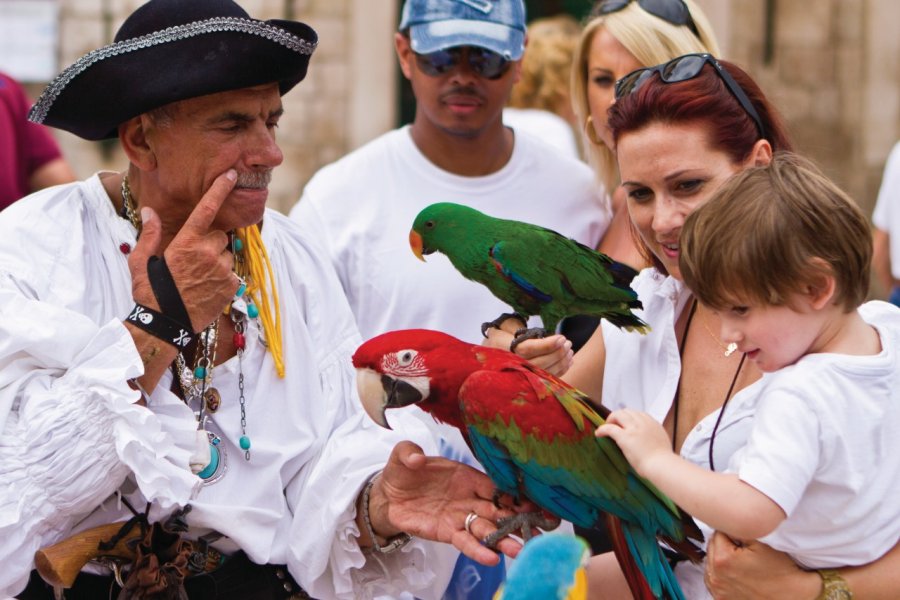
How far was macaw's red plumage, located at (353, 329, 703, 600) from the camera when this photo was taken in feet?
8.43

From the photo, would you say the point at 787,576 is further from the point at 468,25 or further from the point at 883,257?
the point at 883,257

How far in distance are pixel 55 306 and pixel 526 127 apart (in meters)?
3.65

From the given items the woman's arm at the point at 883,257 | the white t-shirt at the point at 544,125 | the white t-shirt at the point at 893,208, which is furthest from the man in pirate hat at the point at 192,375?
the woman's arm at the point at 883,257

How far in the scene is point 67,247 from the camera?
9.84 ft

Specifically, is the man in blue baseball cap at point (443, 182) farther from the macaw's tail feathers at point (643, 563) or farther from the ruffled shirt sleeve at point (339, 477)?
the macaw's tail feathers at point (643, 563)

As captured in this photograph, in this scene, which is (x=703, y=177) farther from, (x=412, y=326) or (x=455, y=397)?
(x=412, y=326)

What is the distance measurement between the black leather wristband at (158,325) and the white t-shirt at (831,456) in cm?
128

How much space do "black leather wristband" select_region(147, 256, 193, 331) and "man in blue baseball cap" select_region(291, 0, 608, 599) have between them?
1326mm

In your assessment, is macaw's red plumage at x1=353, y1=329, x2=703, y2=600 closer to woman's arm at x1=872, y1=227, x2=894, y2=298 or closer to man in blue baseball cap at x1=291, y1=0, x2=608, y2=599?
man in blue baseball cap at x1=291, y1=0, x2=608, y2=599

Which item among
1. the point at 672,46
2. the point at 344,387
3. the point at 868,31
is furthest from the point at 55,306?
the point at 868,31

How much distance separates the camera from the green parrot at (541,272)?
3.19 m

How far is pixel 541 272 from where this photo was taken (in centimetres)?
325

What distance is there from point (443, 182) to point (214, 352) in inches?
55.4

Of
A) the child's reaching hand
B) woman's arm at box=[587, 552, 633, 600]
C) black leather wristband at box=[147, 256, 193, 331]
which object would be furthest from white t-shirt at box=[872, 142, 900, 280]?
black leather wristband at box=[147, 256, 193, 331]
